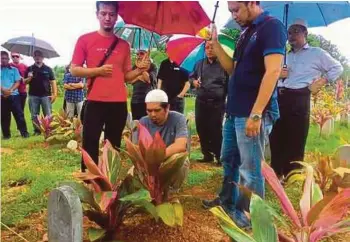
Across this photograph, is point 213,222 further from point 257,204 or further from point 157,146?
point 257,204

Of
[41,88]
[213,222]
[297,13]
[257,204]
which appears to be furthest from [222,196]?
[41,88]

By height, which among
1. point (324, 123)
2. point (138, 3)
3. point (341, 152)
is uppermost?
point (138, 3)

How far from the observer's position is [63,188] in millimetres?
1856

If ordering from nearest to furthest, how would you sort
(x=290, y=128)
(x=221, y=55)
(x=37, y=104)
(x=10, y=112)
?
(x=221, y=55) < (x=290, y=128) < (x=10, y=112) < (x=37, y=104)

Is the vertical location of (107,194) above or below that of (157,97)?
below

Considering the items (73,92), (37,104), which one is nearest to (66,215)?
(73,92)

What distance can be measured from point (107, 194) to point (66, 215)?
1.14 ft

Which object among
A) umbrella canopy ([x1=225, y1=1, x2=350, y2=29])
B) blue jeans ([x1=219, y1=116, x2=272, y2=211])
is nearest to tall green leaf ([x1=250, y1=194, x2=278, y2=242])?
blue jeans ([x1=219, y1=116, x2=272, y2=211])

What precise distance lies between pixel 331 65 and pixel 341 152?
94 cm

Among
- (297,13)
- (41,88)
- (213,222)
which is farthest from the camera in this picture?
(41,88)

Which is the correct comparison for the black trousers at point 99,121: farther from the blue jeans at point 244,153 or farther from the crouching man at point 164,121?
the blue jeans at point 244,153

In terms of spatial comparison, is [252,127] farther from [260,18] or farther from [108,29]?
[108,29]

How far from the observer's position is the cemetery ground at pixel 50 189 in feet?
8.21

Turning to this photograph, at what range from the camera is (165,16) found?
316cm
